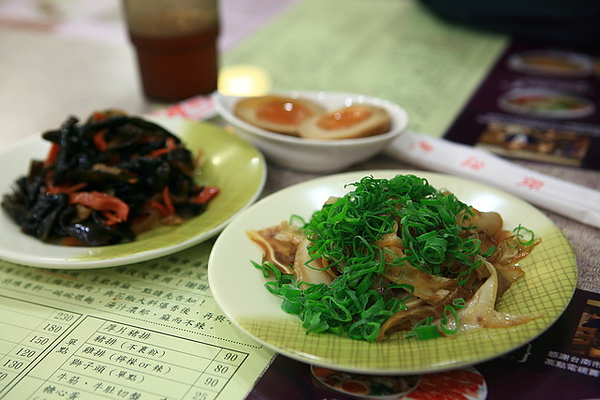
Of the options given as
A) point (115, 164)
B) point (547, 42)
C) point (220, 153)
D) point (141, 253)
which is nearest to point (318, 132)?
point (220, 153)

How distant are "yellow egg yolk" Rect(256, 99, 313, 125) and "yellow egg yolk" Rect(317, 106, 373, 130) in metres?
0.08

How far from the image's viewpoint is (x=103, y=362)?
3.48ft

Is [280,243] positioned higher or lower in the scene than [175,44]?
lower

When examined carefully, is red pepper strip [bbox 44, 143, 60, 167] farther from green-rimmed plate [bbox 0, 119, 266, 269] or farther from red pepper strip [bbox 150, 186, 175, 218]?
red pepper strip [bbox 150, 186, 175, 218]

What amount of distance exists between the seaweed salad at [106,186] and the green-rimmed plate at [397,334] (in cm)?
24

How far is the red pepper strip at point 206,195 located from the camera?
147 cm

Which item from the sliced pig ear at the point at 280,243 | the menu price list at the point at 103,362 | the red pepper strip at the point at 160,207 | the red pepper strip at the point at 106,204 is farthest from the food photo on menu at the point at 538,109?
the menu price list at the point at 103,362

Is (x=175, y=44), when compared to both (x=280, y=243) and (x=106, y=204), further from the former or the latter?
(x=280, y=243)

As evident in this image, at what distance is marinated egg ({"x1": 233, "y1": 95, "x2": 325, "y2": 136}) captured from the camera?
170 centimetres

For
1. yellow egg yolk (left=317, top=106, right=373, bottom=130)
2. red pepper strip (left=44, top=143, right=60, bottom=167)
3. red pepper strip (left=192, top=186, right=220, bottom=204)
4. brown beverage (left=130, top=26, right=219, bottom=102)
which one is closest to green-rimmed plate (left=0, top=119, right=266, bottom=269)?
red pepper strip (left=192, top=186, right=220, bottom=204)

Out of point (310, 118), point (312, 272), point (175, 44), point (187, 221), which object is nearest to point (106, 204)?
point (187, 221)

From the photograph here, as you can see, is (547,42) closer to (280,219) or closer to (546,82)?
Result: (546,82)

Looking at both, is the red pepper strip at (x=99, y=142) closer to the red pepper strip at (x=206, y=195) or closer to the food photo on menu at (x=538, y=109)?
the red pepper strip at (x=206, y=195)

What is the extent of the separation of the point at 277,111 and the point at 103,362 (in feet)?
3.00
